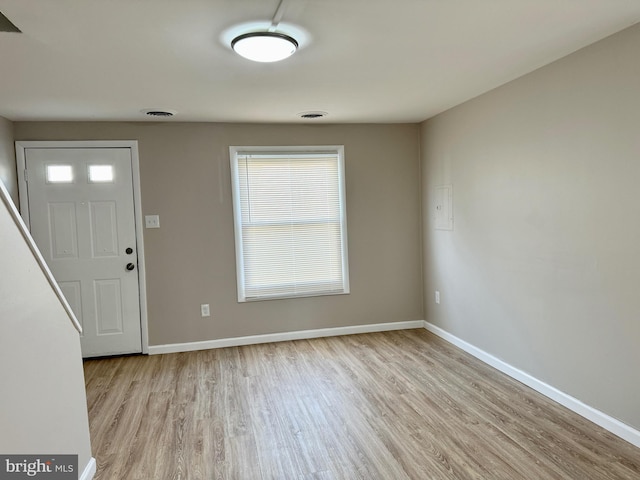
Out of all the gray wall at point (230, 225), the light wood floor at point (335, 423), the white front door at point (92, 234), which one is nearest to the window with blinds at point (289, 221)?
the gray wall at point (230, 225)

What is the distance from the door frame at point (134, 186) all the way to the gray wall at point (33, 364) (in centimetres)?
200

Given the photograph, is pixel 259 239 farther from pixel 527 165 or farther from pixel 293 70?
pixel 527 165

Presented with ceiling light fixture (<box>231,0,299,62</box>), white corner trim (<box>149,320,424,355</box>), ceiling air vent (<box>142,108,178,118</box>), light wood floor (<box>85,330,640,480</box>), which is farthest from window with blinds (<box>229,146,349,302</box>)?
ceiling light fixture (<box>231,0,299,62</box>)

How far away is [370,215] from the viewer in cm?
454

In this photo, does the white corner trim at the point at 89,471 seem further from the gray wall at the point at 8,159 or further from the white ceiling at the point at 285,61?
the gray wall at the point at 8,159

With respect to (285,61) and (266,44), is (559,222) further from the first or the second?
(266,44)

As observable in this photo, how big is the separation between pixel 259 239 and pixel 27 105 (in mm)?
2200

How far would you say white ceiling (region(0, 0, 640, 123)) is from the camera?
6.19 ft

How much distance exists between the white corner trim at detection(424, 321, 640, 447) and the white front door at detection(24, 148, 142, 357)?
3155mm

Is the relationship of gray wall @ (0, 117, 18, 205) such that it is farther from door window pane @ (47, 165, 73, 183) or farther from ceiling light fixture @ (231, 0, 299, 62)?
ceiling light fixture @ (231, 0, 299, 62)

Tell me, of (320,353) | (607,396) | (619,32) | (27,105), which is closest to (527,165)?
(619,32)

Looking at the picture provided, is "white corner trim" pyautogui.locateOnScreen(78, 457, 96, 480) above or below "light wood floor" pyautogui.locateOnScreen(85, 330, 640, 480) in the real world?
above

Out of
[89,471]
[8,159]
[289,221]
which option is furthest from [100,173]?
[89,471]

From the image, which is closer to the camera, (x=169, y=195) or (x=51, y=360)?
(x=51, y=360)
